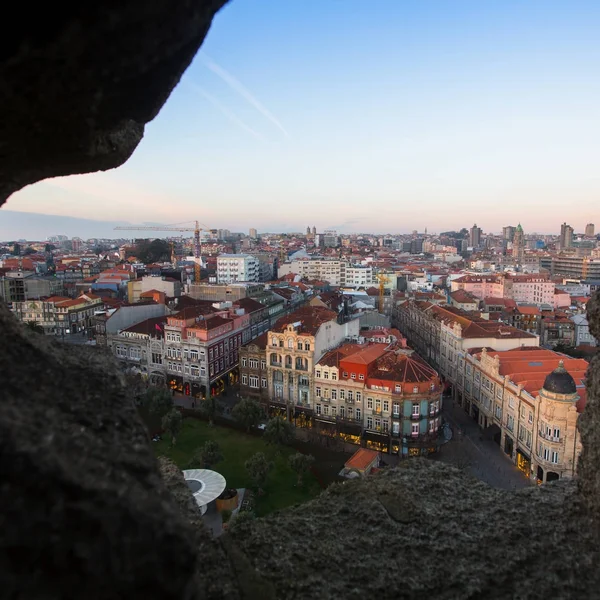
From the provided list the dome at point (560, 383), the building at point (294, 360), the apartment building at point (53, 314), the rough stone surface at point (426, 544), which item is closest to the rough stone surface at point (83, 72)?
the rough stone surface at point (426, 544)

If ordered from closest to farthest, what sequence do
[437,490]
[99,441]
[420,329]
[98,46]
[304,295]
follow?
[98,46] → [99,441] → [437,490] → [420,329] → [304,295]

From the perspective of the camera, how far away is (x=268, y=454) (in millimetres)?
→ 30859

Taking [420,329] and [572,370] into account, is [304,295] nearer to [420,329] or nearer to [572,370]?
[420,329]

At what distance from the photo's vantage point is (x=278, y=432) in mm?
29812

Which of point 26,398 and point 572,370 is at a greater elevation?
point 26,398

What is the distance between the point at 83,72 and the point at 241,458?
29.0 meters

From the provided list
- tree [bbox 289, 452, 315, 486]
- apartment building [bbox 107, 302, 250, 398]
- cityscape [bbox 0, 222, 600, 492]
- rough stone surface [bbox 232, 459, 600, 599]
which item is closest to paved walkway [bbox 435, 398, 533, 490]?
cityscape [bbox 0, 222, 600, 492]

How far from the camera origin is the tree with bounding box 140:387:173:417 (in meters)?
34.7

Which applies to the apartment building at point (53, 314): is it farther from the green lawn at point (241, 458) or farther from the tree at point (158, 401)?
the green lawn at point (241, 458)

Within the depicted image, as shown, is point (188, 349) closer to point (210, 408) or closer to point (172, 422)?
point (210, 408)

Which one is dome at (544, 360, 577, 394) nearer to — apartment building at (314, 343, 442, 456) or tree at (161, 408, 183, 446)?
apartment building at (314, 343, 442, 456)

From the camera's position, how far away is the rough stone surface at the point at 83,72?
12.7ft

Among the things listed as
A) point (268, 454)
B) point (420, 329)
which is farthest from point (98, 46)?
point (420, 329)

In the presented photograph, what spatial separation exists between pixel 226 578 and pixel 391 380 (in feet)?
92.3
